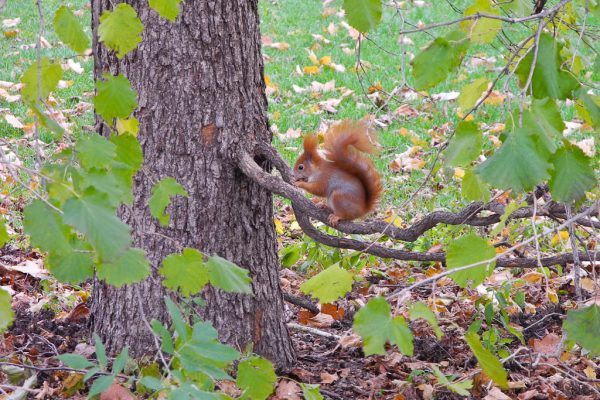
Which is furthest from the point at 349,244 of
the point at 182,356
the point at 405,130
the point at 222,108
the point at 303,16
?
the point at 303,16

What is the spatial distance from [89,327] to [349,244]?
938mm

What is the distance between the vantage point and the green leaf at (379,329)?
1.11m

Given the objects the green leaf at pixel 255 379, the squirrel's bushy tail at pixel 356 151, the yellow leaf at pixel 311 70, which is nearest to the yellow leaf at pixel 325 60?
the yellow leaf at pixel 311 70

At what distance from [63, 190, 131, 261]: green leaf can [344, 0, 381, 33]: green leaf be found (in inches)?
21.2

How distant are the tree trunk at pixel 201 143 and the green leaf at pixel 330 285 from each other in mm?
901

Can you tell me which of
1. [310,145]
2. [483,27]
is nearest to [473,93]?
[483,27]

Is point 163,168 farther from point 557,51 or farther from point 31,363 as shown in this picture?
point 557,51

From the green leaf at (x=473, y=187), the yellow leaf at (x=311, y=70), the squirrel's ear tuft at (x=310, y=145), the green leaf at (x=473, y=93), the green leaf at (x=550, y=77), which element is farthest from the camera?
the yellow leaf at (x=311, y=70)

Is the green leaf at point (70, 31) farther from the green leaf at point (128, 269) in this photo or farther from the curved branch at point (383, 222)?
the curved branch at point (383, 222)

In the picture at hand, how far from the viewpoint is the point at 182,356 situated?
1.20 metres

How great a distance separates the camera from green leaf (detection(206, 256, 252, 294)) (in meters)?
1.30

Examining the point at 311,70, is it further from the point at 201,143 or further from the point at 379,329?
the point at 379,329

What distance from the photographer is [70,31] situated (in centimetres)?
131

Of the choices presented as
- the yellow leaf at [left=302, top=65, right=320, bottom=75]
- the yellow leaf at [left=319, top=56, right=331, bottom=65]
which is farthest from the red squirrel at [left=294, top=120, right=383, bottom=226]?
the yellow leaf at [left=319, top=56, right=331, bottom=65]
